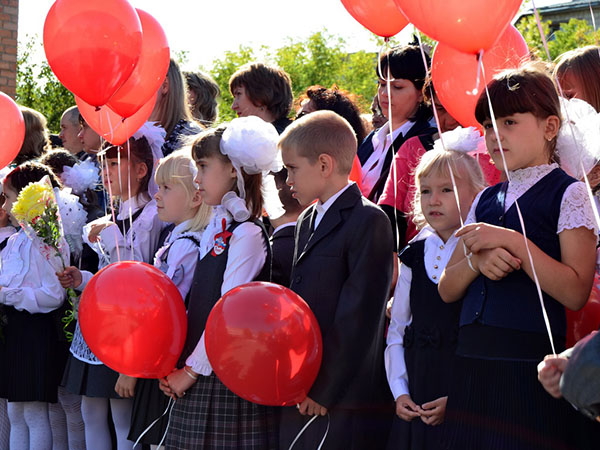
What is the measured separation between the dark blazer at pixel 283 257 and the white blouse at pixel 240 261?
20cm

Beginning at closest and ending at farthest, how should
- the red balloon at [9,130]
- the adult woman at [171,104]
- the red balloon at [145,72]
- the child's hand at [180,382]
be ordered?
the child's hand at [180,382] → the red balloon at [145,72] → the red balloon at [9,130] → the adult woman at [171,104]

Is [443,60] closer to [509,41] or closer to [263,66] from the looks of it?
[509,41]

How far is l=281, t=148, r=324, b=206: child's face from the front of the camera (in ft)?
10.1

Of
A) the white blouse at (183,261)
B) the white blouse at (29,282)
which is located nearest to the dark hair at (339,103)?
the white blouse at (183,261)

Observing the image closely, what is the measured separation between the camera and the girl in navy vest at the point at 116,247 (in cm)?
402

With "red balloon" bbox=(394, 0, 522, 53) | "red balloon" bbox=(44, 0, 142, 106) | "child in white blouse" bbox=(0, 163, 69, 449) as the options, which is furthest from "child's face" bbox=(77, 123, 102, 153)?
"red balloon" bbox=(394, 0, 522, 53)

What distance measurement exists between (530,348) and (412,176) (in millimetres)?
1446

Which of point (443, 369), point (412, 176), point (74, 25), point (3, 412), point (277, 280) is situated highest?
point (74, 25)

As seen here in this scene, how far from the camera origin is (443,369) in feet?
9.20

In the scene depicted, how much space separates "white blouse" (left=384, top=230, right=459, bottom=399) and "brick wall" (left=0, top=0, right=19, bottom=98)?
9660 millimetres

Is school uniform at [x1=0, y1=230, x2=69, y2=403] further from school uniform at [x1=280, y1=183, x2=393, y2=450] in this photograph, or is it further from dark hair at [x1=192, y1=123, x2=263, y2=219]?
school uniform at [x1=280, y1=183, x2=393, y2=450]

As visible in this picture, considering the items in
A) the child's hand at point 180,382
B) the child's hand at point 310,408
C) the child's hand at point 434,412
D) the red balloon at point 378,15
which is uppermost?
the red balloon at point 378,15

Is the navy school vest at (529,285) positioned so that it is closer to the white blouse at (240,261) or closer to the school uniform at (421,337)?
the school uniform at (421,337)

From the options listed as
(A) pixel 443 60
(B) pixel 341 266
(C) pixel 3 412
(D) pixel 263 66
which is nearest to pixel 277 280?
(B) pixel 341 266
